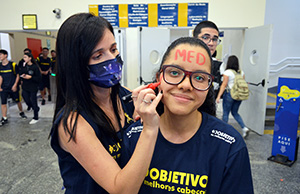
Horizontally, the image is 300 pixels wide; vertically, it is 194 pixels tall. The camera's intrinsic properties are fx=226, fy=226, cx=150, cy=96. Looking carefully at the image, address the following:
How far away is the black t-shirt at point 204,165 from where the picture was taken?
0.87m

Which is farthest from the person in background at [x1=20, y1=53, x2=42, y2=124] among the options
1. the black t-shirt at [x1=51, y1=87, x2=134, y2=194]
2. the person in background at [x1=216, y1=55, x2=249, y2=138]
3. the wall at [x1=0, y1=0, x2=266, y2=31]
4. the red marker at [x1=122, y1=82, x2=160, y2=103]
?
the red marker at [x1=122, y1=82, x2=160, y2=103]

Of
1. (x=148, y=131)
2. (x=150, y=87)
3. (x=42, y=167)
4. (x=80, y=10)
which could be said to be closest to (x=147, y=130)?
(x=148, y=131)

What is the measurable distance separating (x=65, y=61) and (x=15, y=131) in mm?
4189

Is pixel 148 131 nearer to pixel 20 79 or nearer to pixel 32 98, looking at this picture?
pixel 32 98

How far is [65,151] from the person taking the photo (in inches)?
41.7

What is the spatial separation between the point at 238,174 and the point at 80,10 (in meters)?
4.86

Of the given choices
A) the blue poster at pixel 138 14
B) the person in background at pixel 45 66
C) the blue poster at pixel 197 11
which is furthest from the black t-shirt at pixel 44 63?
the blue poster at pixel 197 11

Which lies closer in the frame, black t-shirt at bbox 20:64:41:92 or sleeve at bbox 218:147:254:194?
sleeve at bbox 218:147:254:194

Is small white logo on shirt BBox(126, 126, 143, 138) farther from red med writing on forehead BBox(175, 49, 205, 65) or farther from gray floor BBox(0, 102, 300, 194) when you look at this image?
gray floor BBox(0, 102, 300, 194)

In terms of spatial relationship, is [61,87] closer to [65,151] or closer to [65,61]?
[65,61]

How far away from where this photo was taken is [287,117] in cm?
309

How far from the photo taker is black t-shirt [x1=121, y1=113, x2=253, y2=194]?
34.1 inches

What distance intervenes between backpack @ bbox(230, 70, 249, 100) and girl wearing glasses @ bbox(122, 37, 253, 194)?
3.18 meters

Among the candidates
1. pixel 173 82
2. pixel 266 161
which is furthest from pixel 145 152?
pixel 266 161
